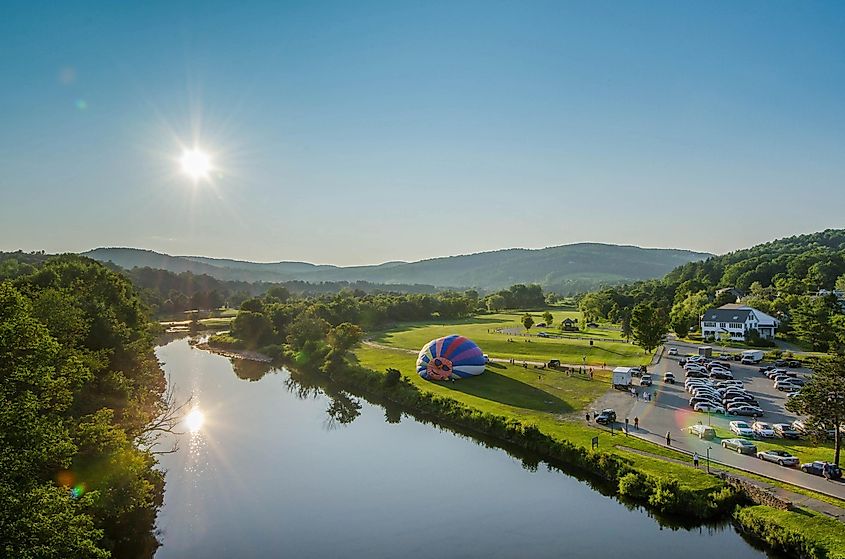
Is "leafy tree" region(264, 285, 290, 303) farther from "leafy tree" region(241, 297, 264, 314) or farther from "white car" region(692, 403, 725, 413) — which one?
"white car" region(692, 403, 725, 413)

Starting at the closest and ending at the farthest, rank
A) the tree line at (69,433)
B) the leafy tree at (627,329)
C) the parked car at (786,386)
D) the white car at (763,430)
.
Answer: the tree line at (69,433)
the white car at (763,430)
the parked car at (786,386)
the leafy tree at (627,329)

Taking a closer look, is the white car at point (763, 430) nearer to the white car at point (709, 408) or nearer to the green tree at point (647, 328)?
the white car at point (709, 408)

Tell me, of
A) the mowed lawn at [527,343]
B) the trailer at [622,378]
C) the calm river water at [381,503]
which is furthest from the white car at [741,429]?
the mowed lawn at [527,343]

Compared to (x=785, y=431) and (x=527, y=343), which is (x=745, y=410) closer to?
(x=785, y=431)

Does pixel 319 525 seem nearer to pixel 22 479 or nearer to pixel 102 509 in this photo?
pixel 102 509

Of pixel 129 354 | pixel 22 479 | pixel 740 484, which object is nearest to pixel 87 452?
pixel 22 479

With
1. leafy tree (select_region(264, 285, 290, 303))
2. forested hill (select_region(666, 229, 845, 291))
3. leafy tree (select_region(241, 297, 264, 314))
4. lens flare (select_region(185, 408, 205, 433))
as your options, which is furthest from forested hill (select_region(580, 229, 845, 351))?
leafy tree (select_region(264, 285, 290, 303))
